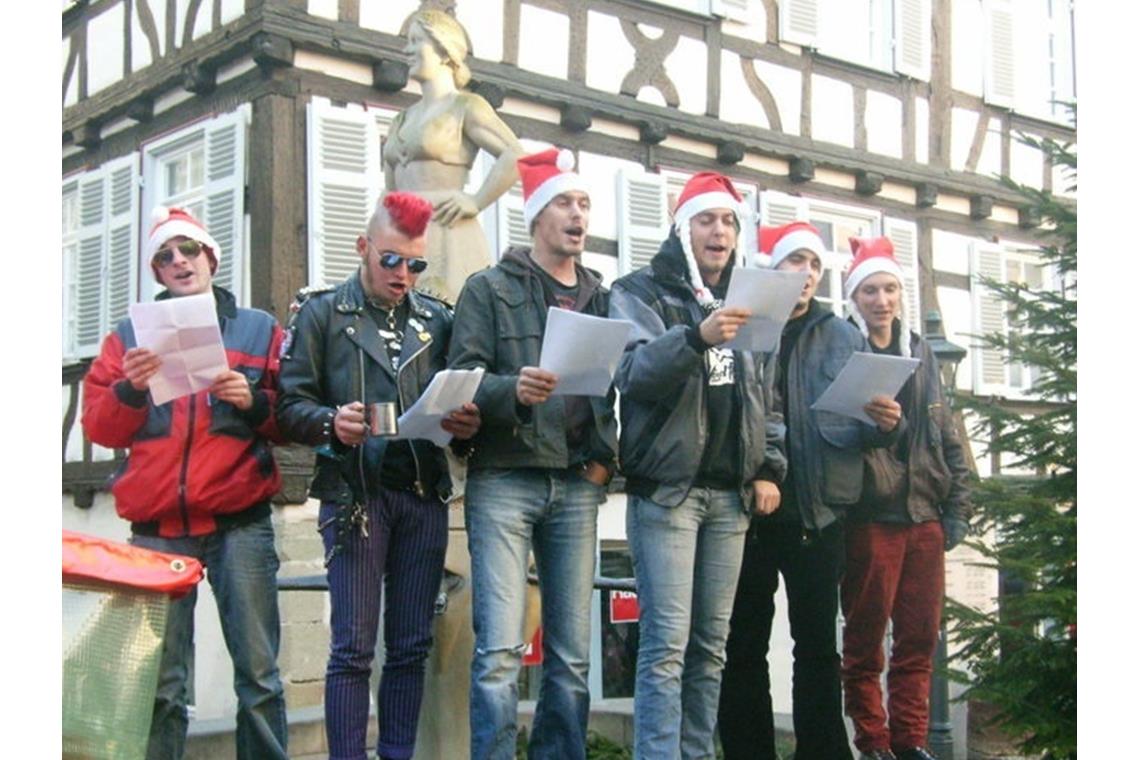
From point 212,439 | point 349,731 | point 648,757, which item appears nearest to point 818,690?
point 648,757

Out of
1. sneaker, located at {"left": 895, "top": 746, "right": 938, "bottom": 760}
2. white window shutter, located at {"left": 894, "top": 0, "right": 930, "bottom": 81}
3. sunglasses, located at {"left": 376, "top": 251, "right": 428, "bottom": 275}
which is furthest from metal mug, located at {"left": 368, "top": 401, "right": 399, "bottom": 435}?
white window shutter, located at {"left": 894, "top": 0, "right": 930, "bottom": 81}

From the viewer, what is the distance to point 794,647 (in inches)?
159

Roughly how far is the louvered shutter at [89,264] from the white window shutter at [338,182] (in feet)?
5.24

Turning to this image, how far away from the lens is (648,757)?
11.6 ft

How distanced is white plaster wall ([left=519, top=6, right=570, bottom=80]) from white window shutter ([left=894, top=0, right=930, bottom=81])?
2.16 meters

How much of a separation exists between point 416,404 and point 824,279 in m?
6.87

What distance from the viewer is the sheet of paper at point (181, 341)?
3.32 metres

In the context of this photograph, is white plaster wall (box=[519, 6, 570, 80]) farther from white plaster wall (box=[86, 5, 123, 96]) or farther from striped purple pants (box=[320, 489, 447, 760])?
striped purple pants (box=[320, 489, 447, 760])

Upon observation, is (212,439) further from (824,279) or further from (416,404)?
(824,279)

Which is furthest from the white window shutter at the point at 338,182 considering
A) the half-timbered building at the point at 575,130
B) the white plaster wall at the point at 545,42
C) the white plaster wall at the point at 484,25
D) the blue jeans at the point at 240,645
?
the blue jeans at the point at 240,645

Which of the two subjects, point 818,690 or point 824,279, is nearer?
point 818,690

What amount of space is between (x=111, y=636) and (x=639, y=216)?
21.5 ft

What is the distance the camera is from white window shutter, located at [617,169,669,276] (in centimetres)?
893

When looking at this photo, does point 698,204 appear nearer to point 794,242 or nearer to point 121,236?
point 794,242
